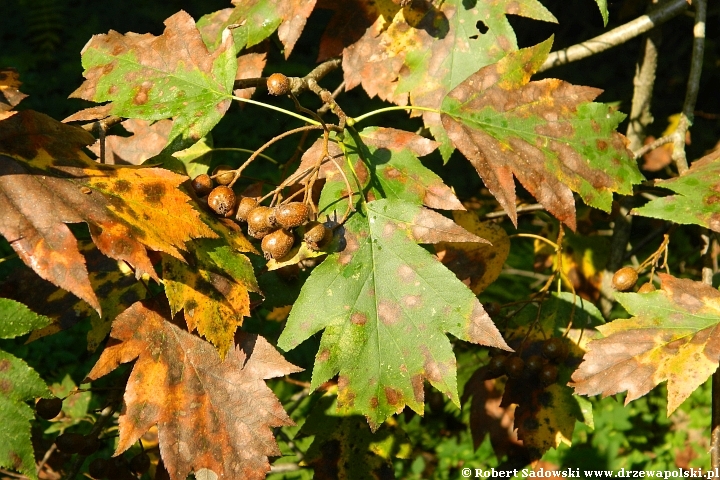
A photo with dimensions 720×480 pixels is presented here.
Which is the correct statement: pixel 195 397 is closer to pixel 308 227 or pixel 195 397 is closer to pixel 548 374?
pixel 308 227

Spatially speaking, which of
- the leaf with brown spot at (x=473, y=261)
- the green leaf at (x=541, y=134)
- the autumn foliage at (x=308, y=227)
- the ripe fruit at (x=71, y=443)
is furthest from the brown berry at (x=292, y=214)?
the ripe fruit at (x=71, y=443)

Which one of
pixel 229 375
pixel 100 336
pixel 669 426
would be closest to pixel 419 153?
pixel 229 375

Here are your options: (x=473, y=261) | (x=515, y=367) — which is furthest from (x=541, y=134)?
(x=515, y=367)

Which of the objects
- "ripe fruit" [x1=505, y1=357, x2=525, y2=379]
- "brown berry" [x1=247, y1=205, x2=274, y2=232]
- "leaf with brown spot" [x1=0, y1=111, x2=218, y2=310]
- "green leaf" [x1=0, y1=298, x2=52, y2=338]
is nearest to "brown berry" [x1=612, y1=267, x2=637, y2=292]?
"ripe fruit" [x1=505, y1=357, x2=525, y2=379]

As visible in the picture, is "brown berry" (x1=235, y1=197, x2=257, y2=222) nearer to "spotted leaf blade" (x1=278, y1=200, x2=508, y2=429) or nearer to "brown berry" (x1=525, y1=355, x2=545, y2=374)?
"spotted leaf blade" (x1=278, y1=200, x2=508, y2=429)

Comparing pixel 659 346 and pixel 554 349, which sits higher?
pixel 659 346
